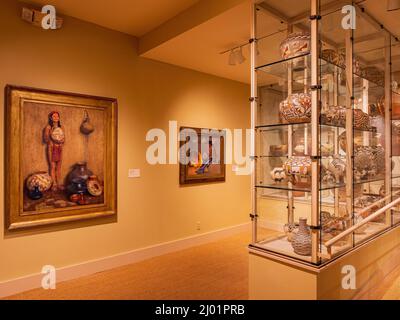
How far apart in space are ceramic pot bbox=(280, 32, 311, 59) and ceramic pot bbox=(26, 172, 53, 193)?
259 cm

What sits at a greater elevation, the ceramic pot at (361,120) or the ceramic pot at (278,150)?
the ceramic pot at (361,120)

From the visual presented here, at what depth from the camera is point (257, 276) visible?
7.07ft

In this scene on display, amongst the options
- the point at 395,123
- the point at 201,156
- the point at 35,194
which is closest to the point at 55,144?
the point at 35,194

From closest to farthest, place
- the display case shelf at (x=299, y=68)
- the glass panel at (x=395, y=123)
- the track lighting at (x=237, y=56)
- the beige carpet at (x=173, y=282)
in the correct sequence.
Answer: the display case shelf at (x=299, y=68) → the beige carpet at (x=173, y=282) → the glass panel at (x=395, y=123) → the track lighting at (x=237, y=56)

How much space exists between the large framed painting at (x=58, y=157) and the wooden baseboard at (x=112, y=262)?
549mm

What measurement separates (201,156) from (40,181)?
2.27 meters

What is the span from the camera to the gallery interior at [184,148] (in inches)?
84.4

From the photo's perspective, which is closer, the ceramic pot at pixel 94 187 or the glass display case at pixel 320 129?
the glass display case at pixel 320 129

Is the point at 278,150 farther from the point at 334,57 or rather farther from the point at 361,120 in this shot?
the point at 334,57

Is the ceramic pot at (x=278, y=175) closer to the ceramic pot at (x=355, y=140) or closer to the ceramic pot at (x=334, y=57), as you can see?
the ceramic pot at (x=355, y=140)

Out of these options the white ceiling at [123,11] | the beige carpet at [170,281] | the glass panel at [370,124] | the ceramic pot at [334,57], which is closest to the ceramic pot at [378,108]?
the glass panel at [370,124]

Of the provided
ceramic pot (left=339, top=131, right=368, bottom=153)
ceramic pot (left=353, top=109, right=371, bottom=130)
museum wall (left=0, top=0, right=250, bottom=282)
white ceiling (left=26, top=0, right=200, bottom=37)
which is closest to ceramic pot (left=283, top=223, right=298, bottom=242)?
ceramic pot (left=339, top=131, right=368, bottom=153)

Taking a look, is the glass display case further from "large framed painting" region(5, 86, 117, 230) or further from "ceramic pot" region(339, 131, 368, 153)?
"large framed painting" region(5, 86, 117, 230)

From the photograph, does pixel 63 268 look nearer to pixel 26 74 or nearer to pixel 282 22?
pixel 26 74
